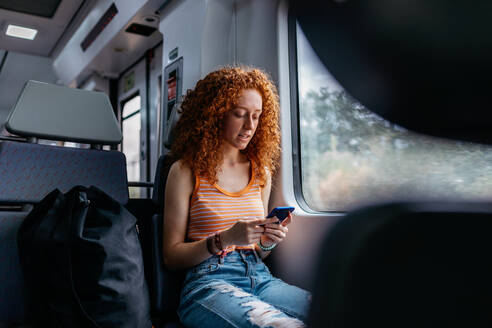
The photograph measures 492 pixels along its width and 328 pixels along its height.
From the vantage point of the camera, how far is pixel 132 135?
4355mm

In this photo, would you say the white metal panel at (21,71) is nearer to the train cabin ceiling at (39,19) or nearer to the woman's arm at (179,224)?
the train cabin ceiling at (39,19)

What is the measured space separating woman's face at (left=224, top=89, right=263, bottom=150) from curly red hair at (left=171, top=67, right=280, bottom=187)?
22 millimetres

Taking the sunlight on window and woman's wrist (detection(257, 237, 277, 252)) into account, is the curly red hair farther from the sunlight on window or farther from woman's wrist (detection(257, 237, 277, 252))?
the sunlight on window

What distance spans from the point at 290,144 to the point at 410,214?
169 cm

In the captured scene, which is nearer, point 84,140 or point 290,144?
point 84,140

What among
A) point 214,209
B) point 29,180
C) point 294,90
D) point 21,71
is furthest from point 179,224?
point 21,71

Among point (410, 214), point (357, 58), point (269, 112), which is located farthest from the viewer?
point (269, 112)

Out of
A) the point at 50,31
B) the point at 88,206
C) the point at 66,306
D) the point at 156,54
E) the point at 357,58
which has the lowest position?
the point at 66,306

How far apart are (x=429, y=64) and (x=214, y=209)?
47.3 inches

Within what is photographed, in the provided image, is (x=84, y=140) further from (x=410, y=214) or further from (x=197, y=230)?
(x=410, y=214)

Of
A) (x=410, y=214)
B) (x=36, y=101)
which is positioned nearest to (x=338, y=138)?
(x=36, y=101)

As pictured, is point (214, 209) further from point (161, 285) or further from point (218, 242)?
point (161, 285)

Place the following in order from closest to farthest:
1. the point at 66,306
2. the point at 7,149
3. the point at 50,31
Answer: the point at 66,306 → the point at 7,149 → the point at 50,31

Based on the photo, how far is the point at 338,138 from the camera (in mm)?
1759
